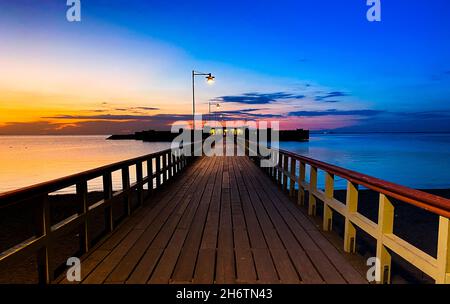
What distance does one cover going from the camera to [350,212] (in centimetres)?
371

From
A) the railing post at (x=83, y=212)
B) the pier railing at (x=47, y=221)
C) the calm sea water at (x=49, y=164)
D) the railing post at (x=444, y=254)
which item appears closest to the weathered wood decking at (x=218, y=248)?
the railing post at (x=83, y=212)

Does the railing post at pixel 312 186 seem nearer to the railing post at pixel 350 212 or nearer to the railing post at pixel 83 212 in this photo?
the railing post at pixel 350 212

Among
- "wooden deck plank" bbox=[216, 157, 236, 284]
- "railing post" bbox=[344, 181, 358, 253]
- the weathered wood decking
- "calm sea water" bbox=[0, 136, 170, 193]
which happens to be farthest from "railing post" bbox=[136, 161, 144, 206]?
"calm sea water" bbox=[0, 136, 170, 193]

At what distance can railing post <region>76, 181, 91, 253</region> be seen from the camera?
3604mm

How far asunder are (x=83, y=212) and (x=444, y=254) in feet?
11.5

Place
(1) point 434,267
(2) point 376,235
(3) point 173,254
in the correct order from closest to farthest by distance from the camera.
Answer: (1) point 434,267
(2) point 376,235
(3) point 173,254

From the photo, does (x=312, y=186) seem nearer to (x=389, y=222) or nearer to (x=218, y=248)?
(x=218, y=248)

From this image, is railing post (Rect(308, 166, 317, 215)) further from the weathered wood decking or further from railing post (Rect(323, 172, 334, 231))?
railing post (Rect(323, 172, 334, 231))

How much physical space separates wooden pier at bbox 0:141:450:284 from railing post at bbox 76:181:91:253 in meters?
0.01

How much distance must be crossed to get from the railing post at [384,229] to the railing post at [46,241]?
3094 millimetres
